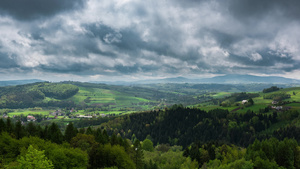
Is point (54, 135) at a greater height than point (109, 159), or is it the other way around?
point (54, 135)

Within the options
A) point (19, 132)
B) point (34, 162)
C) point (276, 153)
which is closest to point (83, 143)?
point (34, 162)

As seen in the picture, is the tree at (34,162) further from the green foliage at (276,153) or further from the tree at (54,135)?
the green foliage at (276,153)

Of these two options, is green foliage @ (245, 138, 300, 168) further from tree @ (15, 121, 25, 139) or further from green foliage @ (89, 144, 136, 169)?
tree @ (15, 121, 25, 139)

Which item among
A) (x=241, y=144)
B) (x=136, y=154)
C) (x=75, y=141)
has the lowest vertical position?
(x=241, y=144)

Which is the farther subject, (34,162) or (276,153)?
(276,153)

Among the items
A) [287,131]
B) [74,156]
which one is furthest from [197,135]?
[74,156]

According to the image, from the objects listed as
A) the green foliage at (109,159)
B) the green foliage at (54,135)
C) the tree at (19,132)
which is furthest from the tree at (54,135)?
the green foliage at (109,159)

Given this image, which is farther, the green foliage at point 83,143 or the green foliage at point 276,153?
the green foliage at point 276,153

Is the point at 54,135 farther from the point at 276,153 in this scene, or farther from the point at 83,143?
the point at 276,153

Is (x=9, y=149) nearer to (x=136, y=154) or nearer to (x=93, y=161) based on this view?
(x=93, y=161)

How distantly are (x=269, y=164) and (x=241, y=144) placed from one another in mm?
121338

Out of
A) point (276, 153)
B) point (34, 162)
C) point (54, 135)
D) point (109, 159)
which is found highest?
point (34, 162)

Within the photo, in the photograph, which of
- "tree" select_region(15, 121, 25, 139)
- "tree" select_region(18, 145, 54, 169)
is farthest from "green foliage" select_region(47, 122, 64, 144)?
"tree" select_region(18, 145, 54, 169)

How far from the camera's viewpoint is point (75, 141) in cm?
7388
